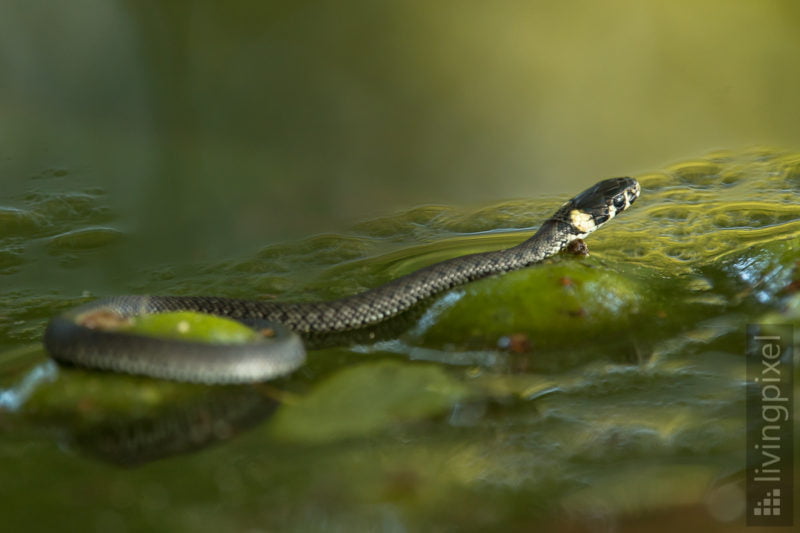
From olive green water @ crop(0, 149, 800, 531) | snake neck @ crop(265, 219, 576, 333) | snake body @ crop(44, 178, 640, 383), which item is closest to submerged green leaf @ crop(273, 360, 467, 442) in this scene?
olive green water @ crop(0, 149, 800, 531)

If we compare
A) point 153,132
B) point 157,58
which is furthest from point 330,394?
point 157,58

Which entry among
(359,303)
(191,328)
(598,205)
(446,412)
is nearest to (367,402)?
→ (446,412)

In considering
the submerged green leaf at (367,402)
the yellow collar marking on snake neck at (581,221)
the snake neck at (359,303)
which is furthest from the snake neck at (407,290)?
the submerged green leaf at (367,402)

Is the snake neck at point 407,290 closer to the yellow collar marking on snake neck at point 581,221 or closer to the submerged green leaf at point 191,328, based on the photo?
the yellow collar marking on snake neck at point 581,221

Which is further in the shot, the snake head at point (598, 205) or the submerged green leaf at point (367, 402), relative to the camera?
the snake head at point (598, 205)

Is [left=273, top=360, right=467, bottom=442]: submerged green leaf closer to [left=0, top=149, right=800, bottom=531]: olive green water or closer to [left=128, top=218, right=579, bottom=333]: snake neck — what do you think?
[left=0, top=149, right=800, bottom=531]: olive green water

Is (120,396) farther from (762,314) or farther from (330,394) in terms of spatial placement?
(762,314)
